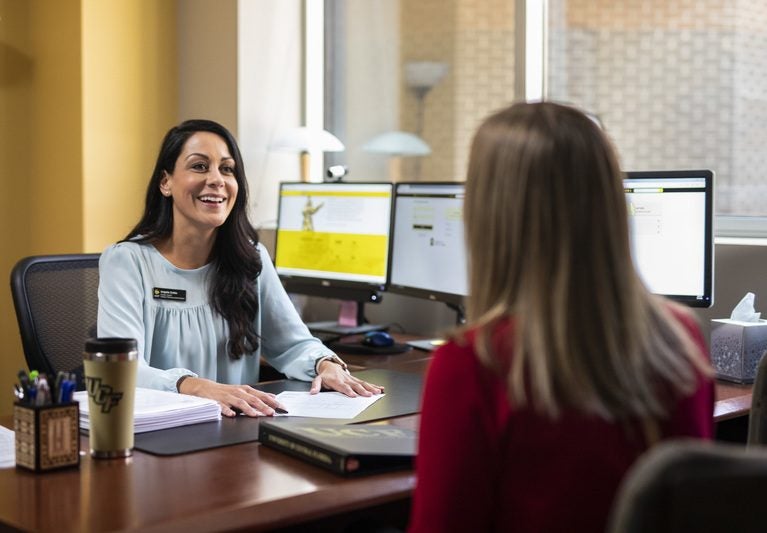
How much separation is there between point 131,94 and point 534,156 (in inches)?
120

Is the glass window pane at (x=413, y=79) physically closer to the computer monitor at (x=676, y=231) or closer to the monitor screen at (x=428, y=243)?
the monitor screen at (x=428, y=243)

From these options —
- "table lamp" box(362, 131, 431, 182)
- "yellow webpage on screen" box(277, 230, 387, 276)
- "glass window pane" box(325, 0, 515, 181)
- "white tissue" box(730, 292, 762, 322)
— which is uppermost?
"glass window pane" box(325, 0, 515, 181)

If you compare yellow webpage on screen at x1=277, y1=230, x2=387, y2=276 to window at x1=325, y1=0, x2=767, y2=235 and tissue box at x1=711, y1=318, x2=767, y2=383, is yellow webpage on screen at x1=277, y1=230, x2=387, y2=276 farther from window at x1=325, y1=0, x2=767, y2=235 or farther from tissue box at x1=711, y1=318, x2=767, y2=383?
tissue box at x1=711, y1=318, x2=767, y2=383

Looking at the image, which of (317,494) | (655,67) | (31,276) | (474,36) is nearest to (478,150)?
(317,494)

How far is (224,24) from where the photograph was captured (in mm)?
3816

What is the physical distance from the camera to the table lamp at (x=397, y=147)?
3719mm

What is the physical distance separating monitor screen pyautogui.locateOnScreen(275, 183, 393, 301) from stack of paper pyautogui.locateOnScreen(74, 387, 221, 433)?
4.21 ft

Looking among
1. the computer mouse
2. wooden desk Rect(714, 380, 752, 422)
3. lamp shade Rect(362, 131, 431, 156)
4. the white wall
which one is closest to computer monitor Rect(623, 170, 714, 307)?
wooden desk Rect(714, 380, 752, 422)

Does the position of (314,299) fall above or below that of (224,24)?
below

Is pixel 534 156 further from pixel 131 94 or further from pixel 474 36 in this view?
pixel 131 94

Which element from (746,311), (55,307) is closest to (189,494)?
(55,307)

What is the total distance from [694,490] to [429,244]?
2.08 metres

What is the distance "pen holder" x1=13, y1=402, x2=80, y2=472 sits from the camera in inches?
56.6

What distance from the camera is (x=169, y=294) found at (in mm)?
2342
